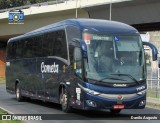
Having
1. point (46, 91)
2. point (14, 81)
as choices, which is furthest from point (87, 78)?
point (14, 81)

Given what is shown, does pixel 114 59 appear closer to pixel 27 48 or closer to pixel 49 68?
pixel 49 68

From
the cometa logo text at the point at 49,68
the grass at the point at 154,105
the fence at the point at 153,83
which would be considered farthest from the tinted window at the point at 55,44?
the fence at the point at 153,83

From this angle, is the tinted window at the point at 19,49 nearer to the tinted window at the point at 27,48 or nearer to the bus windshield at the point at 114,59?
the tinted window at the point at 27,48

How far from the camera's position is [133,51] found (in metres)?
14.9

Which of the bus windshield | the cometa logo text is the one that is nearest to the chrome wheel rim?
the cometa logo text

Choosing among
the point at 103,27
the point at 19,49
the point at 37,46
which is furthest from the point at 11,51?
the point at 103,27

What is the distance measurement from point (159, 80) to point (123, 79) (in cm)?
1331

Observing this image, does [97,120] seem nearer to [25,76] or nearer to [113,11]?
[25,76]
